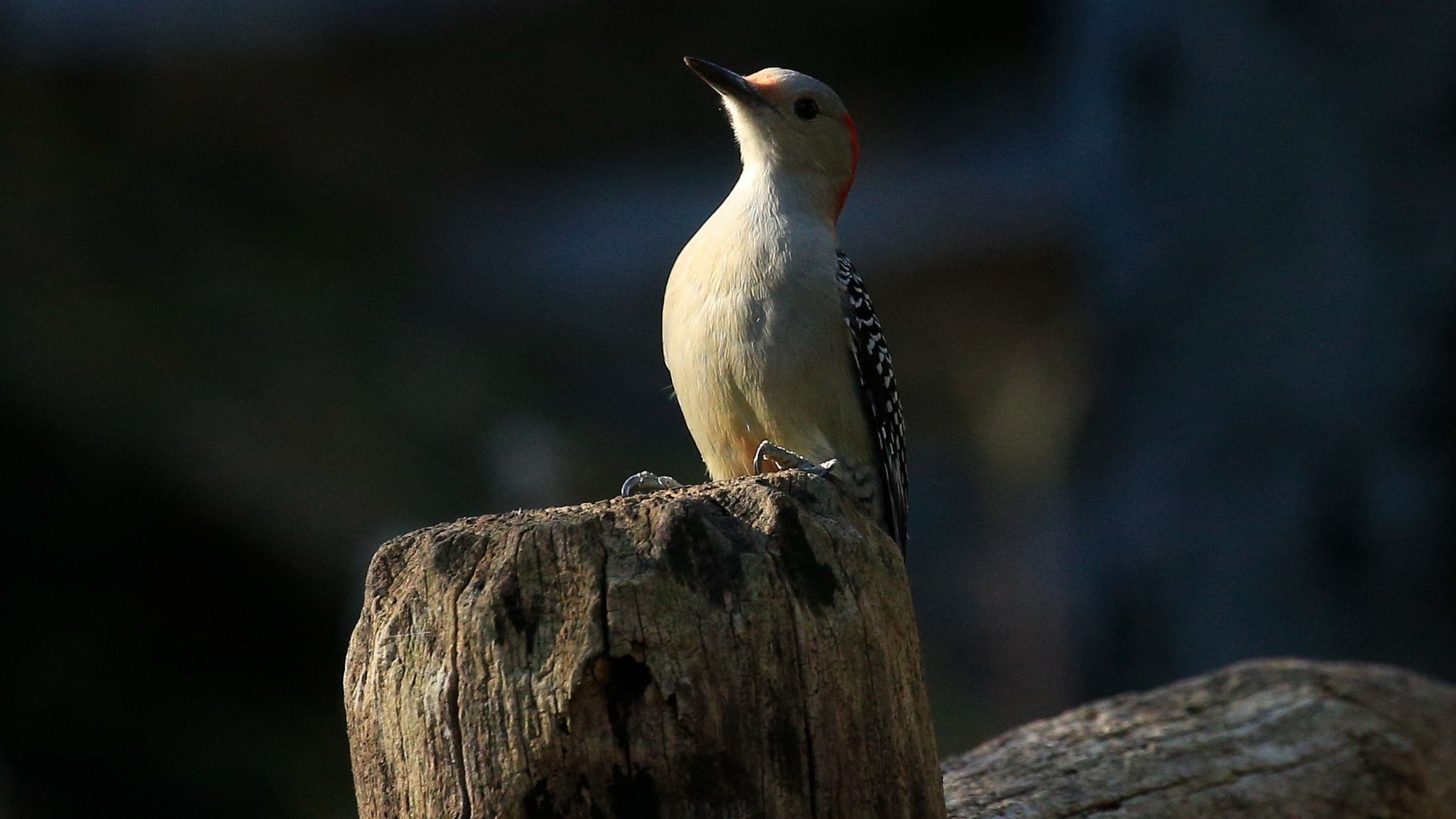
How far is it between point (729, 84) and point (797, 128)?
0.27 meters

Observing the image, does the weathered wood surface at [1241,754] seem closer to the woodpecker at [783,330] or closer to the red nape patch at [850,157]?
the woodpecker at [783,330]

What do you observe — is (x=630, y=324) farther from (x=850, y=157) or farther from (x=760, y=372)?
(x=760, y=372)

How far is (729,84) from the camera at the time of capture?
15.0 ft

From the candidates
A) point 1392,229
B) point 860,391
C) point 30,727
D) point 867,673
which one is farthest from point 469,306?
point 867,673

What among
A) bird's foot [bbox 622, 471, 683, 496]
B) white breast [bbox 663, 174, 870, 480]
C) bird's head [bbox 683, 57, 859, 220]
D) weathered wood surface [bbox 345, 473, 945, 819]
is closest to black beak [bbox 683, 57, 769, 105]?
bird's head [bbox 683, 57, 859, 220]

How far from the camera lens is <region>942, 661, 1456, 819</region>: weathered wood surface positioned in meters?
3.55

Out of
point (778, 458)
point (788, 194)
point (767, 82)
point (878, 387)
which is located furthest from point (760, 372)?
point (767, 82)

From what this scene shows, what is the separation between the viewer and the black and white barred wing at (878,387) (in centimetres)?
423

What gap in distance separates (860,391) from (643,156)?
9395 mm

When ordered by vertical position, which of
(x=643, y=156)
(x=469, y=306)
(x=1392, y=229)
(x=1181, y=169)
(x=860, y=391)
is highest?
(x=643, y=156)

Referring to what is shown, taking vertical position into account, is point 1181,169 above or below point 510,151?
below

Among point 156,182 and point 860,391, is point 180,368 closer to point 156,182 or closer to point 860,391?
point 156,182

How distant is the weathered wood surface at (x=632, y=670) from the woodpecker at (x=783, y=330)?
131 cm

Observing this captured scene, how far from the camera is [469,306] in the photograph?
1266cm
